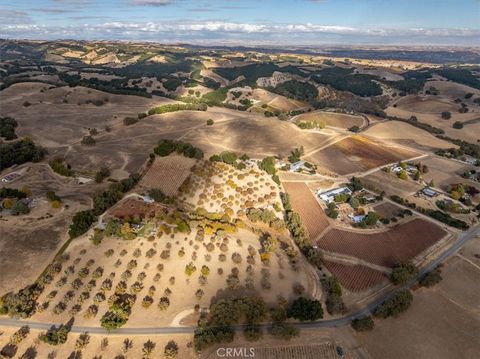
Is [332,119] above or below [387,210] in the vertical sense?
below

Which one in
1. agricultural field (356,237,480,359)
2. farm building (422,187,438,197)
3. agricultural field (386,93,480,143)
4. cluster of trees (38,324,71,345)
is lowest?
agricultural field (386,93,480,143)

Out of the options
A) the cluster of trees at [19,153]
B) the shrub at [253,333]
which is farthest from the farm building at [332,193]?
the cluster of trees at [19,153]

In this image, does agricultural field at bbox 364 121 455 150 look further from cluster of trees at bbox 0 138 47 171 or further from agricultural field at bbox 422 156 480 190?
cluster of trees at bbox 0 138 47 171

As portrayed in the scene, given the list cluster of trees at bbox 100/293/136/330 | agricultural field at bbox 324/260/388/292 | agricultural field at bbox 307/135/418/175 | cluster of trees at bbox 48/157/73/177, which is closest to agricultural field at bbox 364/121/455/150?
agricultural field at bbox 307/135/418/175

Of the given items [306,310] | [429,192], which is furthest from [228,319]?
[429,192]

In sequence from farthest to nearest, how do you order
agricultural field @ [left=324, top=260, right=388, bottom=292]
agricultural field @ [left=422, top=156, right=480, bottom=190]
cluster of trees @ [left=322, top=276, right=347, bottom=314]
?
1. agricultural field @ [left=422, top=156, right=480, bottom=190]
2. agricultural field @ [left=324, top=260, right=388, bottom=292]
3. cluster of trees @ [left=322, top=276, right=347, bottom=314]

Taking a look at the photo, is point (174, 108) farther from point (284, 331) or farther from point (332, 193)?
point (284, 331)

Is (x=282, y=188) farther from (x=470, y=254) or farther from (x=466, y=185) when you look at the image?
(x=466, y=185)
